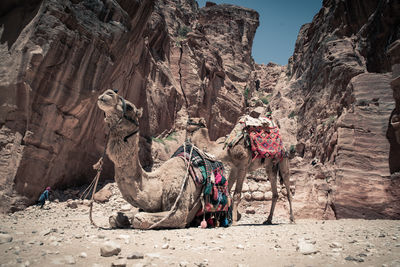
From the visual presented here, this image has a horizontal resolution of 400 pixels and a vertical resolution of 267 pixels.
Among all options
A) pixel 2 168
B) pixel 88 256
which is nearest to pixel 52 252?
pixel 88 256

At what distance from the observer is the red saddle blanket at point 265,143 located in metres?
5.71

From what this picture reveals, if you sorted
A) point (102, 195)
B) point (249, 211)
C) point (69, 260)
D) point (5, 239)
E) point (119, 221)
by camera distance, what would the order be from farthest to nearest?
point (249, 211) < point (102, 195) < point (119, 221) < point (5, 239) < point (69, 260)

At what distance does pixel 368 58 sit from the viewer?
922 centimetres

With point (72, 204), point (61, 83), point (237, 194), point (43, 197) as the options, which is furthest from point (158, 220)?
point (61, 83)

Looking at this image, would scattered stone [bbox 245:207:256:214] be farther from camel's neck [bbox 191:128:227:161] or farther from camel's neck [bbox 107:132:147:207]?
camel's neck [bbox 107:132:147:207]

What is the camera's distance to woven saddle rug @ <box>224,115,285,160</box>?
5.71 m

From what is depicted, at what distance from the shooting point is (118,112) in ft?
10.9

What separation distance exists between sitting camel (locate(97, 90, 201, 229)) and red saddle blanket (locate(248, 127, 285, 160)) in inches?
95.1

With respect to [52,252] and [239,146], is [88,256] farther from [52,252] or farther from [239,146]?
[239,146]

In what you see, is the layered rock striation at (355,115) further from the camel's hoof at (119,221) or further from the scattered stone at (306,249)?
the camel's hoof at (119,221)

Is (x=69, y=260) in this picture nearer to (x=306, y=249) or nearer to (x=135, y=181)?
(x=135, y=181)

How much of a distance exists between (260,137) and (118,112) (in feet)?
11.9

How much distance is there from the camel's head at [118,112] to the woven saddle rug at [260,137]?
2.73m

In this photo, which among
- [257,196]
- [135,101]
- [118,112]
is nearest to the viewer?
[118,112]
